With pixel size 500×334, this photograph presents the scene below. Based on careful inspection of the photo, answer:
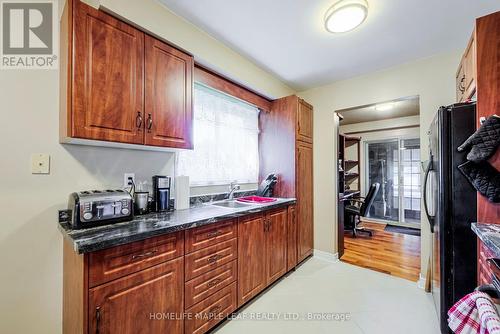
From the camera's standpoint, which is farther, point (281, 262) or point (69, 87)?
point (281, 262)

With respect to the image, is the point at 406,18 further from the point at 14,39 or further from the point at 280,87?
the point at 14,39

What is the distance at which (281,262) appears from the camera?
A: 8.11 feet

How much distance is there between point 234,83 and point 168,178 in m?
1.38

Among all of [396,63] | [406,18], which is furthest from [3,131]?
[396,63]

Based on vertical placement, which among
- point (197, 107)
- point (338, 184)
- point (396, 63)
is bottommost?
point (338, 184)

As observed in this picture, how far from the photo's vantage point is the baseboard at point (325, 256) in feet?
9.97

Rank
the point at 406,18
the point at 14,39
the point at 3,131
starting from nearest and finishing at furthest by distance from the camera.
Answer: the point at 3,131 → the point at 14,39 → the point at 406,18

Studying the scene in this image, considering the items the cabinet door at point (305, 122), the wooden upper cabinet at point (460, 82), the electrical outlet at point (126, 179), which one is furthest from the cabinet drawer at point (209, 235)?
the wooden upper cabinet at point (460, 82)

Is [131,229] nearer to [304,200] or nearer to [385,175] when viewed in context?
[304,200]

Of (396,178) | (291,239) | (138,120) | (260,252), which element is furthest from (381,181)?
(138,120)

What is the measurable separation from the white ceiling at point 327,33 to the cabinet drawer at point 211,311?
229 cm

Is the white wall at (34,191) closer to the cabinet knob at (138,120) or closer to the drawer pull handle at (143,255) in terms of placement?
the cabinet knob at (138,120)

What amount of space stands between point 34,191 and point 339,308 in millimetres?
2552

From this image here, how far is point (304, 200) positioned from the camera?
3002 millimetres
